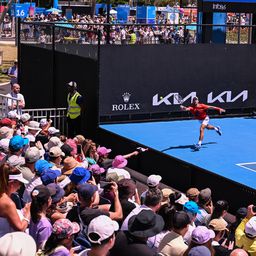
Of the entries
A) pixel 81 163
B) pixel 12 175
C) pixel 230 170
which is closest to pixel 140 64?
pixel 230 170

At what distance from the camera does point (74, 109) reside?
57.3 feet

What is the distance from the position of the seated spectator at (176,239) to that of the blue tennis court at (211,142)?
7179mm

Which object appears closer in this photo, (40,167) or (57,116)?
(40,167)

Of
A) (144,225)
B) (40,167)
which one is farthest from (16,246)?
(40,167)

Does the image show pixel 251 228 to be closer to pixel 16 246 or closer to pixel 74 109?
pixel 16 246

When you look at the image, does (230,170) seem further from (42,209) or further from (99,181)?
(42,209)

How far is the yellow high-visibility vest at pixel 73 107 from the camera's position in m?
17.3

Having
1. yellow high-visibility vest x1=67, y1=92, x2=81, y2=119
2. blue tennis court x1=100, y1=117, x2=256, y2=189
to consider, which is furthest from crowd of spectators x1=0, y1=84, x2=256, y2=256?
yellow high-visibility vest x1=67, y1=92, x2=81, y2=119

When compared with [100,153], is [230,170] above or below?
below

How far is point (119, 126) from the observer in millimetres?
19219

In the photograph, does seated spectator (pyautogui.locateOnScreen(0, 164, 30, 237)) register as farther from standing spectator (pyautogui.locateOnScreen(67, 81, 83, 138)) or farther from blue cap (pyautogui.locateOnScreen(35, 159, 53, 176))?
standing spectator (pyautogui.locateOnScreen(67, 81, 83, 138))

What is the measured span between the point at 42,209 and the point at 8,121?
6.21 meters

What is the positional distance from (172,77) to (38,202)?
14057 mm

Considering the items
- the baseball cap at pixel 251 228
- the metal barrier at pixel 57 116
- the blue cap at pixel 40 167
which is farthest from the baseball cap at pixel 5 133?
the metal barrier at pixel 57 116
